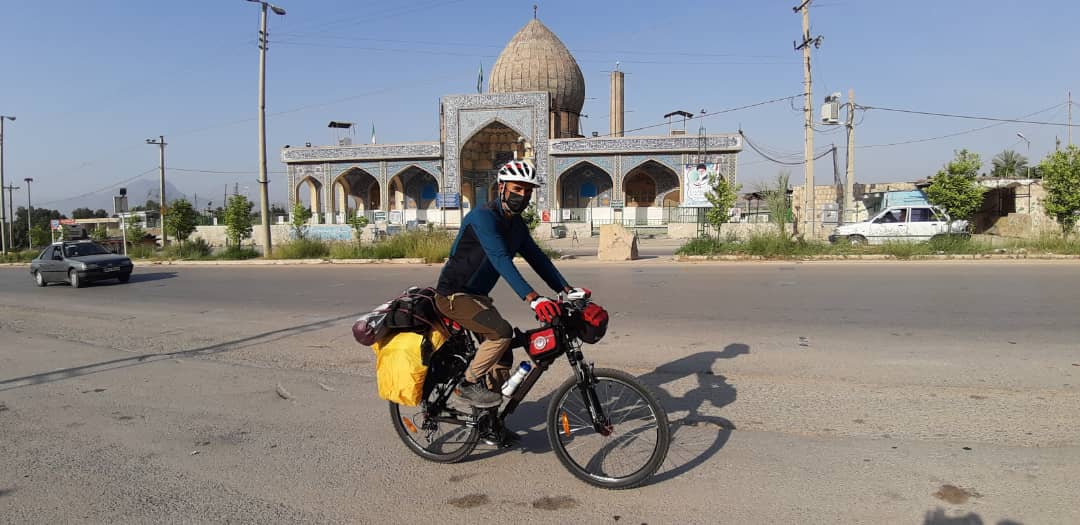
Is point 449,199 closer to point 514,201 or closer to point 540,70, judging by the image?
point 540,70

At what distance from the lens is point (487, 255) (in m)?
3.17

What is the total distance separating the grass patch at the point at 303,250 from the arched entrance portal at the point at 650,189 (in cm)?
1850

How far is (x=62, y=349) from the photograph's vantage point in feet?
23.1

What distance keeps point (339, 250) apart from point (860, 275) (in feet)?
50.1

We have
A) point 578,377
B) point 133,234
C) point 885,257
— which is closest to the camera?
point 578,377

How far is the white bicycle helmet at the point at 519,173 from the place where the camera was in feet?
10.6

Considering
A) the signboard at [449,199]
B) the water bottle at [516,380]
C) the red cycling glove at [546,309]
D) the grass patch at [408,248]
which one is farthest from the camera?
the signboard at [449,199]

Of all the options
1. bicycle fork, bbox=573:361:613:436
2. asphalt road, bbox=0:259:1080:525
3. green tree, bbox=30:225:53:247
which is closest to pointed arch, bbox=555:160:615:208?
asphalt road, bbox=0:259:1080:525

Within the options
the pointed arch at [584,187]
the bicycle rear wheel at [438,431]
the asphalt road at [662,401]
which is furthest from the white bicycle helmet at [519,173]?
the pointed arch at [584,187]

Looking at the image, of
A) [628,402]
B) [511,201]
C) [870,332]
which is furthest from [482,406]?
[870,332]

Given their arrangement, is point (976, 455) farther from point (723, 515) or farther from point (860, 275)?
point (860, 275)

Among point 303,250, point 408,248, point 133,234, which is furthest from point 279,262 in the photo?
point 133,234

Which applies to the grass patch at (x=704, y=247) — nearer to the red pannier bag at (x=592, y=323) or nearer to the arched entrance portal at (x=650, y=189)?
the red pannier bag at (x=592, y=323)

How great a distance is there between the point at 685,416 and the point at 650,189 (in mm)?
37100
